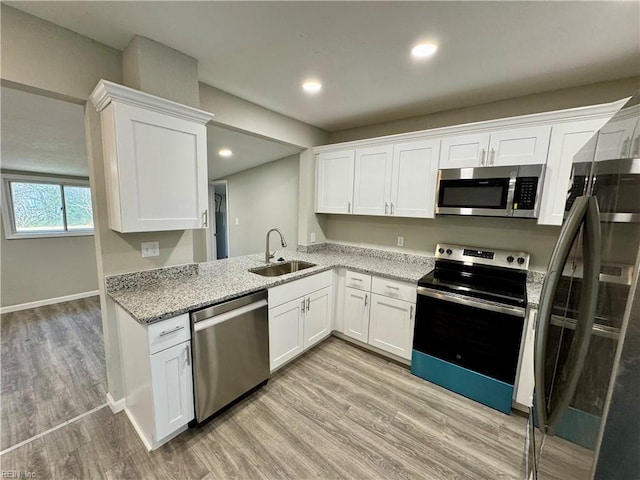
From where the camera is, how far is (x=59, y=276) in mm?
3906

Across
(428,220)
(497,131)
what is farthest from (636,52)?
(428,220)

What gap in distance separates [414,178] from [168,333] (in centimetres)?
240

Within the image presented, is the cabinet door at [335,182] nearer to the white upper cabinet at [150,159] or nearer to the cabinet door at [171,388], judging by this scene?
the white upper cabinet at [150,159]

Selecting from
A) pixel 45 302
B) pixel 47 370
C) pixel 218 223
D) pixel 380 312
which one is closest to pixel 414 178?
pixel 380 312

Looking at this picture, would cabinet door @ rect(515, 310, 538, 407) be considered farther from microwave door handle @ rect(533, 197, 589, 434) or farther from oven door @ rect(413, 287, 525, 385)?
microwave door handle @ rect(533, 197, 589, 434)

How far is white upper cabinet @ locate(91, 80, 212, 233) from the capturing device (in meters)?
1.51

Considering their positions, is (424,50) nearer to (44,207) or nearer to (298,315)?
(298,315)

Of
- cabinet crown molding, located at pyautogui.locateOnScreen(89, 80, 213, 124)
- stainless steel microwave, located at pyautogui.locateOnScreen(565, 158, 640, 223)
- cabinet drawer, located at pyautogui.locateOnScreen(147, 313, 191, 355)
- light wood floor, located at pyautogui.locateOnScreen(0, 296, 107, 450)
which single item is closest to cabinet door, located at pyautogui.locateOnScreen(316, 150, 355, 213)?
cabinet crown molding, located at pyautogui.locateOnScreen(89, 80, 213, 124)

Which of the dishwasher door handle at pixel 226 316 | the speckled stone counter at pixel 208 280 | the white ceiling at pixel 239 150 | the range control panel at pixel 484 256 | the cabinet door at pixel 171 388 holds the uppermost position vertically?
the white ceiling at pixel 239 150

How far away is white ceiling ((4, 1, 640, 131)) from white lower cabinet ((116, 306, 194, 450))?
172 cm

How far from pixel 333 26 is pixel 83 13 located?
1.36 m

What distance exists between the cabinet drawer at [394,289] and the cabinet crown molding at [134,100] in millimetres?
2077

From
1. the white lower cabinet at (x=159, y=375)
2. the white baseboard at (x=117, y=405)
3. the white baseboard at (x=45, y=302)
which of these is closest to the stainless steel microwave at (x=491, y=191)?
the white lower cabinet at (x=159, y=375)

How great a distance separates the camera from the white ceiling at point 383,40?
132cm
